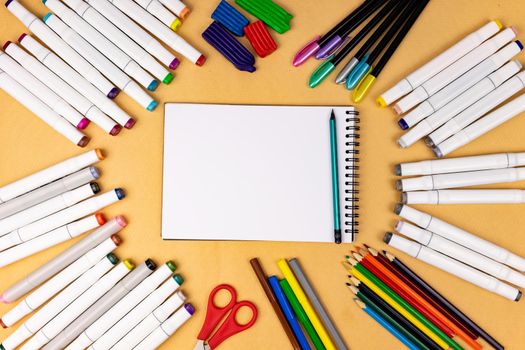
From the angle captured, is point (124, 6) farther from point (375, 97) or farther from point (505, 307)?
point (505, 307)

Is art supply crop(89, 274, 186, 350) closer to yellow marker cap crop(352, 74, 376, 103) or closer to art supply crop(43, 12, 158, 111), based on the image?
art supply crop(43, 12, 158, 111)

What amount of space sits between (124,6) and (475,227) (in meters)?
0.73

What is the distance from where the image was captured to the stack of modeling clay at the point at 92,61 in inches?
35.0

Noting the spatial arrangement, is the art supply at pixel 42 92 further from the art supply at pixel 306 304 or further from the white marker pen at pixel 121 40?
the art supply at pixel 306 304

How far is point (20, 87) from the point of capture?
90 centimetres

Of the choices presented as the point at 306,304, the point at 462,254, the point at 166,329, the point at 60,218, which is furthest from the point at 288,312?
the point at 60,218

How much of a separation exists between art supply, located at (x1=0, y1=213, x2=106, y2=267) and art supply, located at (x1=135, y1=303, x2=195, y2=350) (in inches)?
8.1

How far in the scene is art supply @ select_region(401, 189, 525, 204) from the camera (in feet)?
2.87

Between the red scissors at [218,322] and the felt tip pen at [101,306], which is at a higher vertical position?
the red scissors at [218,322]

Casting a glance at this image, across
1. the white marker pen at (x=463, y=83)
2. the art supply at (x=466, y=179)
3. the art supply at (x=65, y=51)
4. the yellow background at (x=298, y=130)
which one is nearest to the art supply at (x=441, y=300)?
the yellow background at (x=298, y=130)

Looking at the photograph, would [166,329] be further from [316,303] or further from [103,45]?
[103,45]

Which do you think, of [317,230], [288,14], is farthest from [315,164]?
[288,14]

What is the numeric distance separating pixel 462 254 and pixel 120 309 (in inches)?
23.5

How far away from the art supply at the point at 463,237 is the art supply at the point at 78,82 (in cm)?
52
